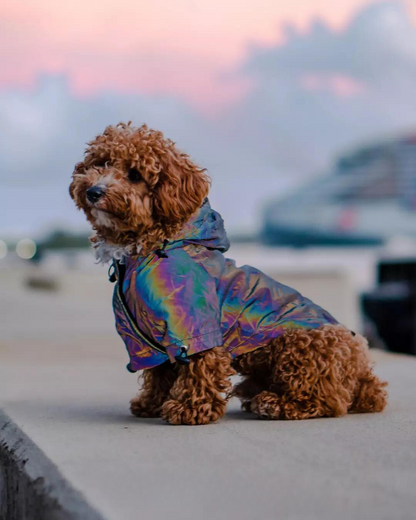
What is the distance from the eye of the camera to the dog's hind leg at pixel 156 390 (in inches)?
159

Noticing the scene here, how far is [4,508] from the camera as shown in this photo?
3.32m

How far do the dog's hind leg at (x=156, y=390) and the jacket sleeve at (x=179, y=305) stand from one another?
406 millimetres

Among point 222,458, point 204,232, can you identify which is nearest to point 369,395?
point 204,232

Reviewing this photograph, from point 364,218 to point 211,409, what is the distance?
3195 inches

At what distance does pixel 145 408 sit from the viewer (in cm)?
407

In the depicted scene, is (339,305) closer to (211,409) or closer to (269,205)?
(211,409)

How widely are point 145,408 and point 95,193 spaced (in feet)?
3.68

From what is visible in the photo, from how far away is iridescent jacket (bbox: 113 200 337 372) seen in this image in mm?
3623

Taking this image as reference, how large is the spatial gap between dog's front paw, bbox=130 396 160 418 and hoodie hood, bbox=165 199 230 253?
31.2 inches

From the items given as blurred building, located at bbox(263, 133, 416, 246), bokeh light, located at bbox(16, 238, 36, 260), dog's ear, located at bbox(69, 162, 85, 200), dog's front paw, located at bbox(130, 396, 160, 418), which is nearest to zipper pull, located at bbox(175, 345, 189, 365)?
dog's front paw, located at bbox(130, 396, 160, 418)

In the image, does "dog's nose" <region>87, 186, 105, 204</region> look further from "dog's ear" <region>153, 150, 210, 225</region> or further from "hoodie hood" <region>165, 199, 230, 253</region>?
"hoodie hood" <region>165, 199, 230, 253</region>

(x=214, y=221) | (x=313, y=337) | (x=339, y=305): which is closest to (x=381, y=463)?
(x=313, y=337)

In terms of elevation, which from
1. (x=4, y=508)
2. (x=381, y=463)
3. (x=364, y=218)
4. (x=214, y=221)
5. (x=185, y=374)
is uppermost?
(x=364, y=218)

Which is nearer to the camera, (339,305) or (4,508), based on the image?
(4,508)
